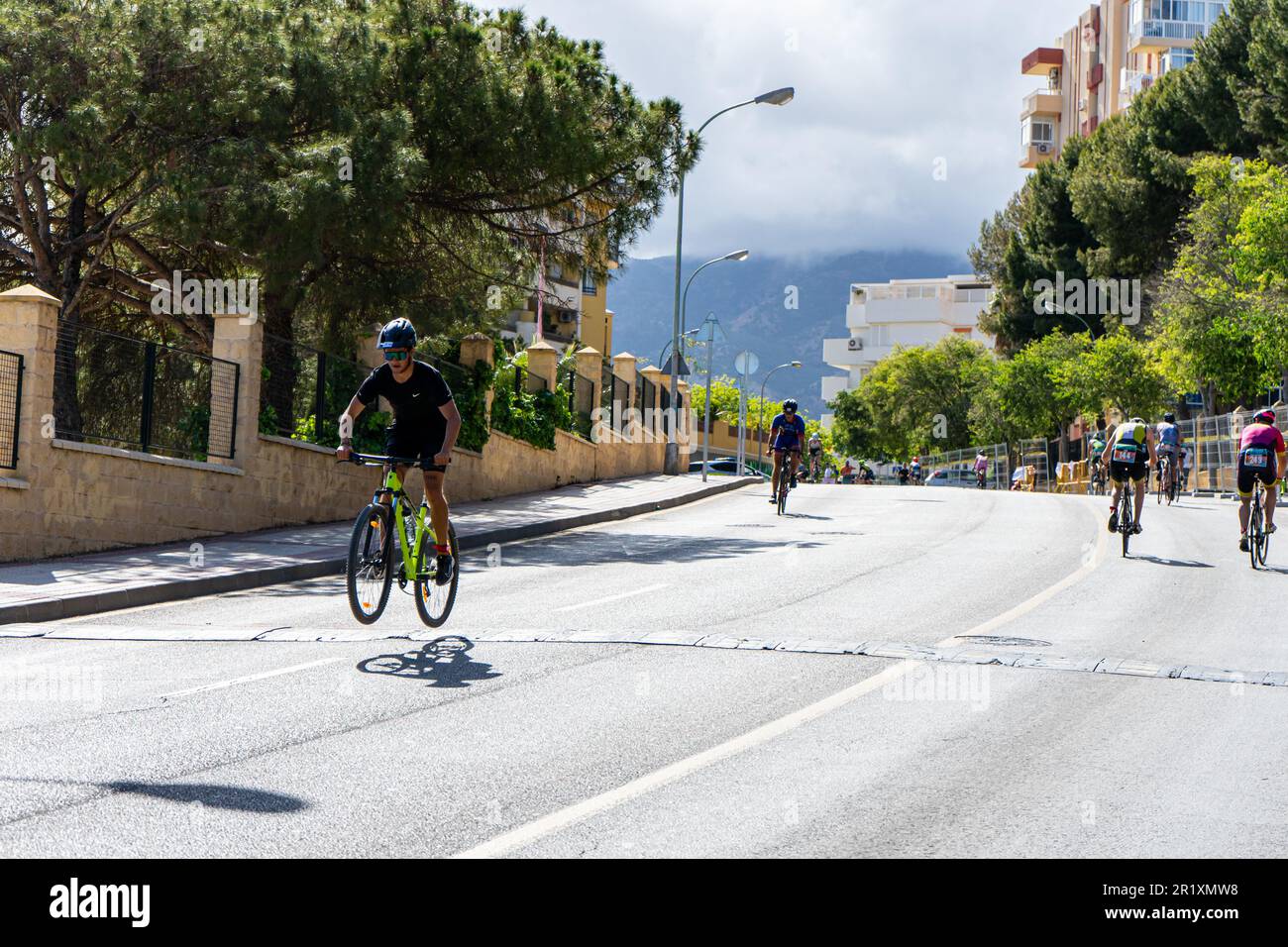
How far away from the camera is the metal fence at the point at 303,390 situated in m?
19.4

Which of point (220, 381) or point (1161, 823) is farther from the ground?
point (220, 381)

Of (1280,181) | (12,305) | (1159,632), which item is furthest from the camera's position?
(1280,181)

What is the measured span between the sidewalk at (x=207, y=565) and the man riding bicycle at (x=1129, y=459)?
758 cm

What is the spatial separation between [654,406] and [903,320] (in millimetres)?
109584

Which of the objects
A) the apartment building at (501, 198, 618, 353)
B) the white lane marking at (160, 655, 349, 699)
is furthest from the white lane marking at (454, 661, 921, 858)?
the apartment building at (501, 198, 618, 353)

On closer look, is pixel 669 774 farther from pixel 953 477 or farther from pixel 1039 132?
pixel 1039 132

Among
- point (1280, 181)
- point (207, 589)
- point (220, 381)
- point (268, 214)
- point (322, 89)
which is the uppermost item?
point (1280, 181)

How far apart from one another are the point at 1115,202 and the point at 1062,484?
10961 millimetres

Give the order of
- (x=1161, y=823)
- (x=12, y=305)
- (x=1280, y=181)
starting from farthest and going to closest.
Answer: (x=1280, y=181) < (x=12, y=305) < (x=1161, y=823)

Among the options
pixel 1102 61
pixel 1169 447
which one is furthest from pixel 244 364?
pixel 1102 61

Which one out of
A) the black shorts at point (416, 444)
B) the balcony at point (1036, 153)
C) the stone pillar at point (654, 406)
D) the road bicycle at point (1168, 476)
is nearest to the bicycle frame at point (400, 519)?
the black shorts at point (416, 444)

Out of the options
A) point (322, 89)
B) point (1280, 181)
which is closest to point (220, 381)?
point (322, 89)

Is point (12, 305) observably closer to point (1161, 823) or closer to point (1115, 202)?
point (1161, 823)

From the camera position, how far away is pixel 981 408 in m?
72.8
